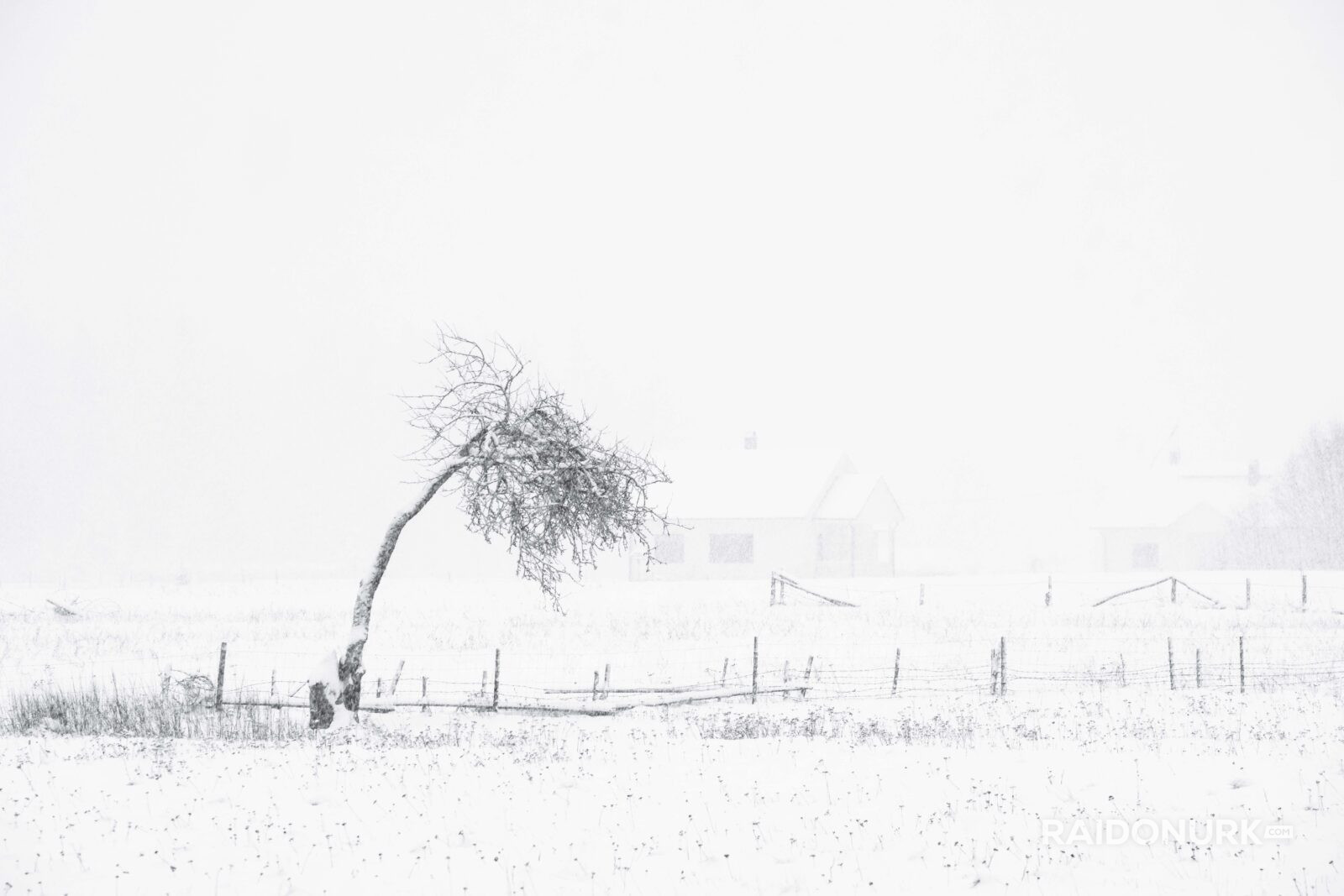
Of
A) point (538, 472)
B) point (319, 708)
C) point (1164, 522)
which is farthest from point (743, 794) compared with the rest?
point (1164, 522)

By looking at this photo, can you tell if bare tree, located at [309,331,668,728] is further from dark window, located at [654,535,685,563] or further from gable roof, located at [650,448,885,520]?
dark window, located at [654,535,685,563]

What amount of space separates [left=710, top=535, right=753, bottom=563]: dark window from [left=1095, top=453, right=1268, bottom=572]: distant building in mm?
27730

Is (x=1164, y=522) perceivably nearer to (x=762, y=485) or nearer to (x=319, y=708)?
(x=762, y=485)

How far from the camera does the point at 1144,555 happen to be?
71.8m

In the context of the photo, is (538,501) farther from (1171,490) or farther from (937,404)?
(937,404)

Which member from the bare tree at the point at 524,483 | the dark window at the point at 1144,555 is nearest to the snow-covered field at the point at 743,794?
the bare tree at the point at 524,483

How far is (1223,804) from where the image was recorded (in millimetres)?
11008

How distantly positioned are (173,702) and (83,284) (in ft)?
520

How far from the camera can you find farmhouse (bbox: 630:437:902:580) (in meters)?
57.8

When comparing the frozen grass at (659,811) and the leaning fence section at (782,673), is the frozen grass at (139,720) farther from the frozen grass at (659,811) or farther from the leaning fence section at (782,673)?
the frozen grass at (659,811)

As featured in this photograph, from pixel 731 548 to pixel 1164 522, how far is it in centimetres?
3122

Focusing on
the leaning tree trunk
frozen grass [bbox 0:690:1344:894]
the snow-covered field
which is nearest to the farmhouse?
the snow-covered field

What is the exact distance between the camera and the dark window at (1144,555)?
71312mm

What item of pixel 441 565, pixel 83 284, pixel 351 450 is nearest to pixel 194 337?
pixel 351 450
